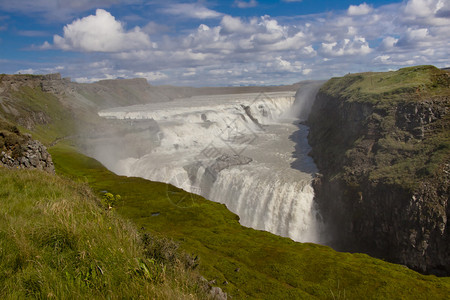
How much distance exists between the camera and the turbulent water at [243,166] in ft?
127

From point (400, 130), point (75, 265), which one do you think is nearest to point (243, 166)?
point (400, 130)

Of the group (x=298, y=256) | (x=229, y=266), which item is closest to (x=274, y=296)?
(x=229, y=266)

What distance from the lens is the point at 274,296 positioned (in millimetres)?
12695

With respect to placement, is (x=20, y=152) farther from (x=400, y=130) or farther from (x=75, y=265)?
(x=400, y=130)

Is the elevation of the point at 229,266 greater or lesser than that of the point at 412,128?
lesser

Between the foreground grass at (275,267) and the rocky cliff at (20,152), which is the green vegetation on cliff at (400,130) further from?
the rocky cliff at (20,152)

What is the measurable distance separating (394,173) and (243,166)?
70.5ft

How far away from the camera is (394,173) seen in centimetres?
3288

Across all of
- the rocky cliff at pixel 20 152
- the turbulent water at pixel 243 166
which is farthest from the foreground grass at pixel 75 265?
the turbulent water at pixel 243 166

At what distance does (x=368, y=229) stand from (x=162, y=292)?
3170 cm

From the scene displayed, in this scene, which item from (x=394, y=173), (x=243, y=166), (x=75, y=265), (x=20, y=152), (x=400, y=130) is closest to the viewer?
(x=75, y=265)

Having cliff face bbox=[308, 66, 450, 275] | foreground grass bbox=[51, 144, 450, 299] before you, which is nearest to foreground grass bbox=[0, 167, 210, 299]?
foreground grass bbox=[51, 144, 450, 299]

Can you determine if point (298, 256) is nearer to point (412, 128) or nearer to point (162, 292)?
point (162, 292)

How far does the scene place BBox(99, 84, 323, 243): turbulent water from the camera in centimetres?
3869
